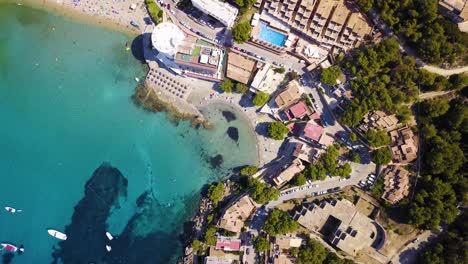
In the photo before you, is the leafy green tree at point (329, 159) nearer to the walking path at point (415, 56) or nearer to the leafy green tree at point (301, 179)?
the leafy green tree at point (301, 179)

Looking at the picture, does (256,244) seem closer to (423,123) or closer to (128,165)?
(128,165)

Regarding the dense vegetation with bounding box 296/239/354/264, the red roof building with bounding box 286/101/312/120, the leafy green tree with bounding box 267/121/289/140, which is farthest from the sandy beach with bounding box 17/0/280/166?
the dense vegetation with bounding box 296/239/354/264

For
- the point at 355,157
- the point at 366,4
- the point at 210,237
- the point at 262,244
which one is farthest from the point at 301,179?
the point at 366,4

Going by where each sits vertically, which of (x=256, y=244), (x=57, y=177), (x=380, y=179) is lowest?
(x=57, y=177)

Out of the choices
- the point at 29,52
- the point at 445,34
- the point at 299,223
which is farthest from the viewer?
the point at 29,52

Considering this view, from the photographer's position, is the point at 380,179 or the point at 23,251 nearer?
the point at 380,179

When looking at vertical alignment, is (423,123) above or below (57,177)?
above

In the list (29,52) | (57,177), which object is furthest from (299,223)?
(29,52)

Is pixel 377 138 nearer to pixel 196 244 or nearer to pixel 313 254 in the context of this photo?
pixel 313 254
